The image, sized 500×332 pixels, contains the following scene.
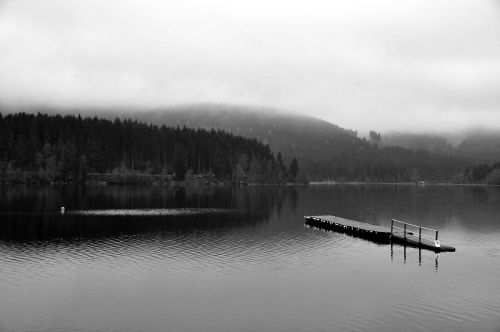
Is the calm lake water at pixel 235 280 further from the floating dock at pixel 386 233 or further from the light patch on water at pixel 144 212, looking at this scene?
the light patch on water at pixel 144 212

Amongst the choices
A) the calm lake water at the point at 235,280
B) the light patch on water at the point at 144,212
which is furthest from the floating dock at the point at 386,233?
the light patch on water at the point at 144,212

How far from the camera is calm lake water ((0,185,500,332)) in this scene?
36250 mm

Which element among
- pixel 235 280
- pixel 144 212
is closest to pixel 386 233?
pixel 235 280

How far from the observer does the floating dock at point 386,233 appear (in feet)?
227

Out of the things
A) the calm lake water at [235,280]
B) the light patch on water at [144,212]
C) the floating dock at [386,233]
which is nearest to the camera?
the calm lake water at [235,280]

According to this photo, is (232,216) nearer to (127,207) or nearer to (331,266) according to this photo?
(127,207)

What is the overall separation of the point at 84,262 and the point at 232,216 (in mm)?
54904

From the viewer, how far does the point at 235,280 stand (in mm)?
47906

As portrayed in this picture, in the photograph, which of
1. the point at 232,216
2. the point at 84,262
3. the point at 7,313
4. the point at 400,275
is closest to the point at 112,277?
the point at 84,262

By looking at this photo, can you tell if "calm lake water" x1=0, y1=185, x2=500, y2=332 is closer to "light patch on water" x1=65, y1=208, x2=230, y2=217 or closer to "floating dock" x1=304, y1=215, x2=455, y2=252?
"floating dock" x1=304, y1=215, x2=455, y2=252

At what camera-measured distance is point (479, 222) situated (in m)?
101

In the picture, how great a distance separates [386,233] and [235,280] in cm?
3776

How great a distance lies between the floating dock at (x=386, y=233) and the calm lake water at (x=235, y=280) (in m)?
2.35

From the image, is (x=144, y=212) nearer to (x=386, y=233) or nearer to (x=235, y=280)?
(x=386, y=233)
